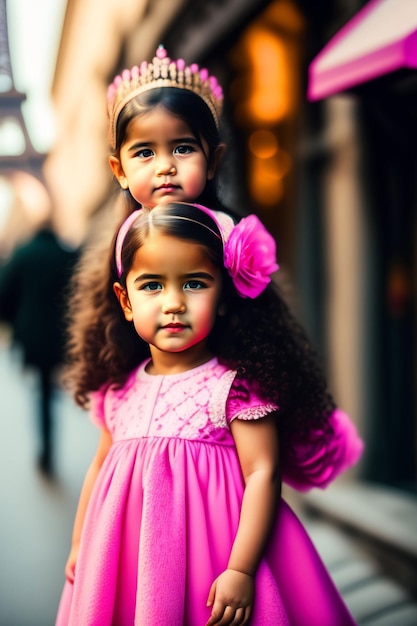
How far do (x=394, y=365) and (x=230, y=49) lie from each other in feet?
11.2

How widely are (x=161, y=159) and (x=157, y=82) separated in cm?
21

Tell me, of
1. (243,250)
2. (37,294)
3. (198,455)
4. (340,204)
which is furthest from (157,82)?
(37,294)

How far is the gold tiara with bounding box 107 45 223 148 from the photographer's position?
6.30 feet

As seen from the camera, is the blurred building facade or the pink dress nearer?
the pink dress

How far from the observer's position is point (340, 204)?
4.86 meters

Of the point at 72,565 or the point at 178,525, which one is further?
the point at 72,565

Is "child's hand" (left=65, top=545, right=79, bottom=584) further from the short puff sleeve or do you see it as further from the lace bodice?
the short puff sleeve

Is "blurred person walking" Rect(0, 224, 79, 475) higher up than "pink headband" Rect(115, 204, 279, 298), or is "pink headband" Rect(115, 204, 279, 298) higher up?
"blurred person walking" Rect(0, 224, 79, 475)

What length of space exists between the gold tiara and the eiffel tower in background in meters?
0.34

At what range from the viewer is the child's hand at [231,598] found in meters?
1.77

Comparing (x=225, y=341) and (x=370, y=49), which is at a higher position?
(x=370, y=49)

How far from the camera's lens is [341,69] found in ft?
9.71

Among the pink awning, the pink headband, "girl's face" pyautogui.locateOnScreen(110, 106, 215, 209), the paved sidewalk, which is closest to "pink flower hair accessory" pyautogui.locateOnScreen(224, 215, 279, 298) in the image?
the pink headband

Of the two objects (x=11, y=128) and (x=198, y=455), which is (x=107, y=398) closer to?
(x=198, y=455)
